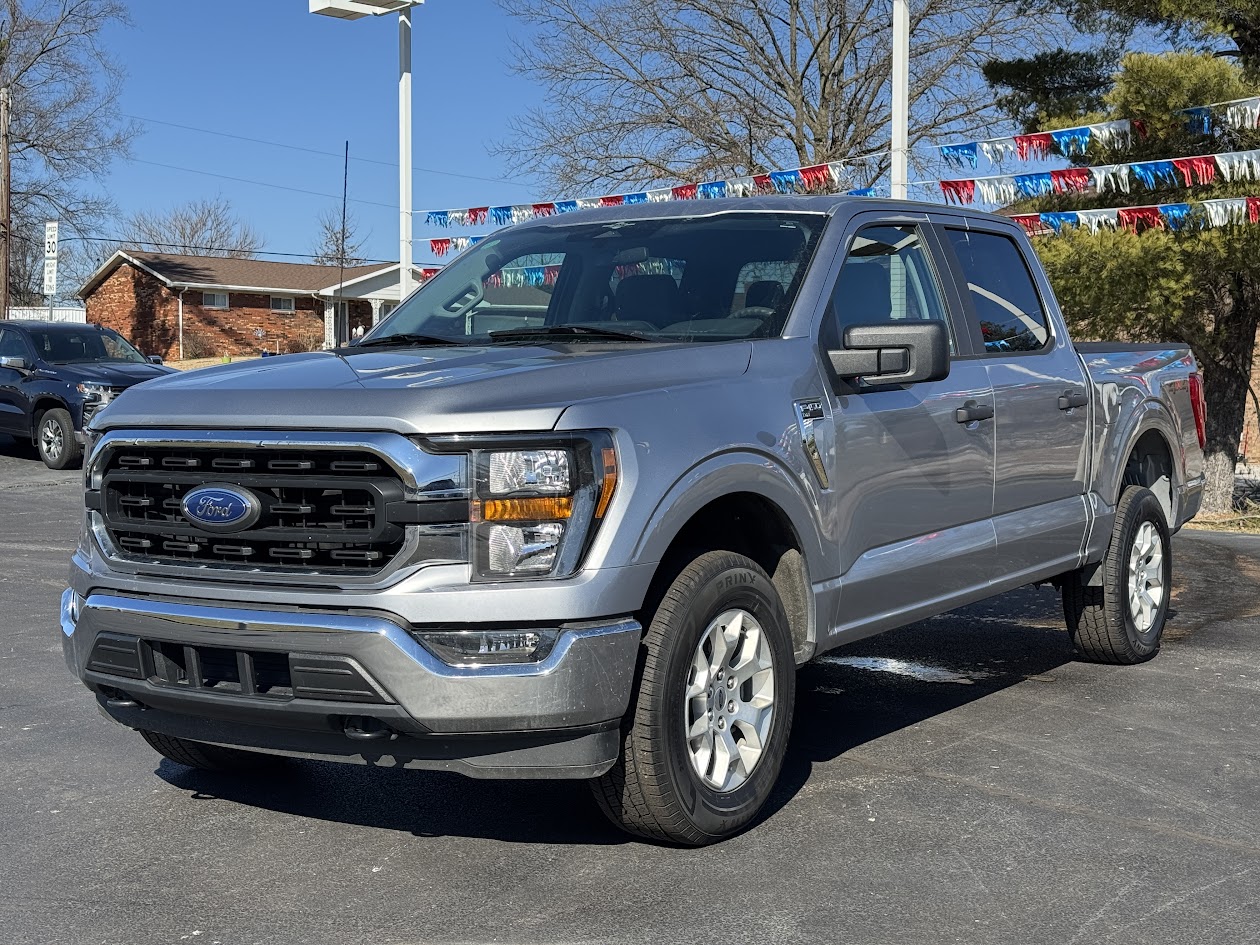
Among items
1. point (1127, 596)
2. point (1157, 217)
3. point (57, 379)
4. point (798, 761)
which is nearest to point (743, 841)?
point (798, 761)

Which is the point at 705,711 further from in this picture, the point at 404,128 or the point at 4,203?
the point at 4,203

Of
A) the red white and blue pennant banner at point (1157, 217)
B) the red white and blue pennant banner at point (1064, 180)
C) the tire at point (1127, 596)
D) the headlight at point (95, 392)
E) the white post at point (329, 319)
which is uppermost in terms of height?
the red white and blue pennant banner at point (1064, 180)

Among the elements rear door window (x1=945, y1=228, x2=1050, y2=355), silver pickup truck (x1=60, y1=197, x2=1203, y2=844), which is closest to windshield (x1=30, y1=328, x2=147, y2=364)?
silver pickup truck (x1=60, y1=197, x2=1203, y2=844)

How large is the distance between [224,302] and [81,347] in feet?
120

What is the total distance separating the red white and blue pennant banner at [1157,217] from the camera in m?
14.7

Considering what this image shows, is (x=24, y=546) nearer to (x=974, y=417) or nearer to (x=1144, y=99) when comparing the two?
(x=974, y=417)

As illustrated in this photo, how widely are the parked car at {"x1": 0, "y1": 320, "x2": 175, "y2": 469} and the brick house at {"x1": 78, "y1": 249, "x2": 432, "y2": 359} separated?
3334 cm

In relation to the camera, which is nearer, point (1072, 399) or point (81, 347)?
point (1072, 399)

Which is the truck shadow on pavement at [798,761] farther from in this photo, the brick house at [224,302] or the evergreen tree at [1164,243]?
the brick house at [224,302]

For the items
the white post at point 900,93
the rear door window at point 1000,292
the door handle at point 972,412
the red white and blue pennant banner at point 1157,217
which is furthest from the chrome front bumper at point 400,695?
the red white and blue pennant banner at point 1157,217

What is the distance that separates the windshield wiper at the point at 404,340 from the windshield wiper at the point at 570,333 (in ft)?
0.61

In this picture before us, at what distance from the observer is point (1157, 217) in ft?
50.4

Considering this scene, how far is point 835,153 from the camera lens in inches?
1288

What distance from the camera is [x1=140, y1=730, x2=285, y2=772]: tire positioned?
5.02 meters
